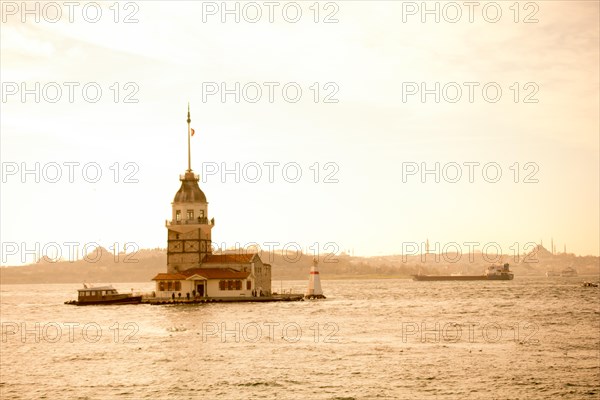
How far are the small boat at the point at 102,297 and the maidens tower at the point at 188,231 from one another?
6220 millimetres

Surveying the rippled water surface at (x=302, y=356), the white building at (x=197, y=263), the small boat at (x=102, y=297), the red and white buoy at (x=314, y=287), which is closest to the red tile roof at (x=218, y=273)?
the white building at (x=197, y=263)

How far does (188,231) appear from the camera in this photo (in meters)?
114

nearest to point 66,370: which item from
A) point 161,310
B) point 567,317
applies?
point 161,310

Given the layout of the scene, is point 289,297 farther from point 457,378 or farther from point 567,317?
point 457,378

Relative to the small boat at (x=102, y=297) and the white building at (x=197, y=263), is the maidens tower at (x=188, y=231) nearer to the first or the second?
the white building at (x=197, y=263)

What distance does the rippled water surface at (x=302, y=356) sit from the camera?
42.7 meters

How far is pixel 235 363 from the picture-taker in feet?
167

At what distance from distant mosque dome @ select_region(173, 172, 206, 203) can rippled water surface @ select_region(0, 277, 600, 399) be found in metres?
28.3

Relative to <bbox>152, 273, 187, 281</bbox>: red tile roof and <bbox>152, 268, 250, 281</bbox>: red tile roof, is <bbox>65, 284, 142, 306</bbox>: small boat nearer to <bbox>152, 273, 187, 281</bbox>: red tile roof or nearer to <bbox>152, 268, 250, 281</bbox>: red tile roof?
<bbox>152, 273, 187, 281</bbox>: red tile roof

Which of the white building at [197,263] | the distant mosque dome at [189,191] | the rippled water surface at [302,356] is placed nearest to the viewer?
the rippled water surface at [302,356]

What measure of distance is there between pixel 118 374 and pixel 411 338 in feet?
80.7

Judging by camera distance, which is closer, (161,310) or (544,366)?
(544,366)

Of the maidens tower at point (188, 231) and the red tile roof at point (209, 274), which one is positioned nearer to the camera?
the red tile roof at point (209, 274)

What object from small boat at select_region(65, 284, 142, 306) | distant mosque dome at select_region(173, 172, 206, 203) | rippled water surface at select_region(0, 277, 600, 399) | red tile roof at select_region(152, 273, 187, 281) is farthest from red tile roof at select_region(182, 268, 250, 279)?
rippled water surface at select_region(0, 277, 600, 399)
